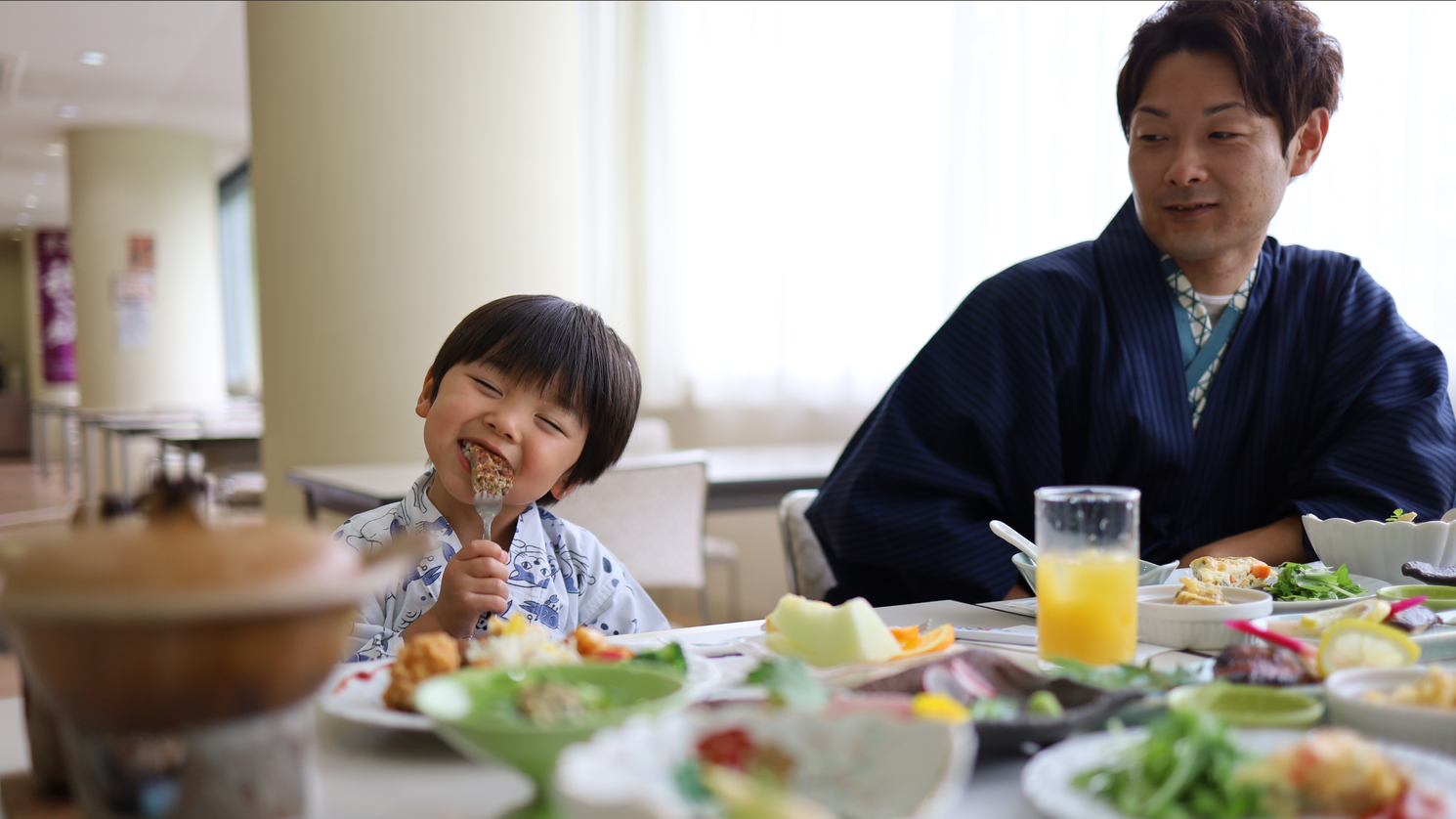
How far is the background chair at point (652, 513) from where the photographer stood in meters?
2.47

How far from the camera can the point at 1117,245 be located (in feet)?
5.60

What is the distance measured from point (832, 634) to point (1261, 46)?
4.01 ft

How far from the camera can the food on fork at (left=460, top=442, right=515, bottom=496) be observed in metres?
1.23

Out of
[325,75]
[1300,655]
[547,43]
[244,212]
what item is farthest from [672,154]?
[244,212]

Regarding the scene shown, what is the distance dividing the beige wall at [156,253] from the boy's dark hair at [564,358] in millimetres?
8886

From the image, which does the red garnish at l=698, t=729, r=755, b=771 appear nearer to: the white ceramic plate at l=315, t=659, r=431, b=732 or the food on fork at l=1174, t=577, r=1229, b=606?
the white ceramic plate at l=315, t=659, r=431, b=732

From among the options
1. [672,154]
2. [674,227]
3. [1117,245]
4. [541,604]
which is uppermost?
[672,154]

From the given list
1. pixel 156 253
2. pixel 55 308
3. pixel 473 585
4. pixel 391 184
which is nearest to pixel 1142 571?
pixel 473 585

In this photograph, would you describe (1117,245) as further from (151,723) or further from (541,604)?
(151,723)

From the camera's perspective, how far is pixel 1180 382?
1580mm

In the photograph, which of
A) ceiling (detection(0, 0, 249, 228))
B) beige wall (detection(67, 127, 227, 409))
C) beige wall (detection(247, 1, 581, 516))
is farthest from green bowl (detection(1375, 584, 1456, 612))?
beige wall (detection(67, 127, 227, 409))

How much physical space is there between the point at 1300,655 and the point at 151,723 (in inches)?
29.7

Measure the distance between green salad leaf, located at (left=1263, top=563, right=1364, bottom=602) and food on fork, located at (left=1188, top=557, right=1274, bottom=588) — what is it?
0.02m

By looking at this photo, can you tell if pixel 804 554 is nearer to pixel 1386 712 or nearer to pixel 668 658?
pixel 668 658
